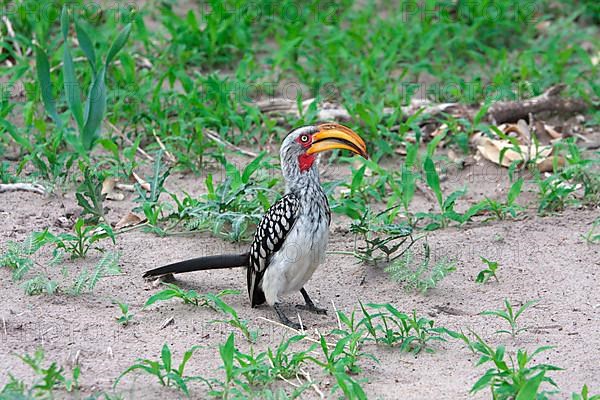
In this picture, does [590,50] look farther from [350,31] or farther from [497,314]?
[497,314]

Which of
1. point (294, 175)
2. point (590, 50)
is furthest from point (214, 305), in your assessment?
point (590, 50)

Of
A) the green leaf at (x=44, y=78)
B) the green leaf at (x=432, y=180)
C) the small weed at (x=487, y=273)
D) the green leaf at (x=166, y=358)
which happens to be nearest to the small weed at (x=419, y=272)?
Result: the small weed at (x=487, y=273)

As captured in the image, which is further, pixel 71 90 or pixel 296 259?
pixel 71 90

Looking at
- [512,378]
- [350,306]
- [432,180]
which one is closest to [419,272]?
[350,306]

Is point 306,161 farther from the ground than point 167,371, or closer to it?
farther from the ground

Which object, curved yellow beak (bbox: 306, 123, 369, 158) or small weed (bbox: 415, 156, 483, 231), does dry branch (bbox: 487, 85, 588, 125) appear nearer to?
small weed (bbox: 415, 156, 483, 231)

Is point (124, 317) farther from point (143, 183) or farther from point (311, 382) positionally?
point (143, 183)

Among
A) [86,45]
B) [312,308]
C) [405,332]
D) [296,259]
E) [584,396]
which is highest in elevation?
[86,45]

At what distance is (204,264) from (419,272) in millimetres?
1136

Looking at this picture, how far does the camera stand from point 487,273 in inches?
209

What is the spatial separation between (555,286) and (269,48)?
4.08 meters

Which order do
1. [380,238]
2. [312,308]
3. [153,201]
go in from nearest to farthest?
[312,308], [380,238], [153,201]

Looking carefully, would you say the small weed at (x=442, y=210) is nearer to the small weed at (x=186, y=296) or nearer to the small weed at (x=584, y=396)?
the small weed at (x=186, y=296)

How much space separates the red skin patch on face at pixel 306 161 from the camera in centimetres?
500
